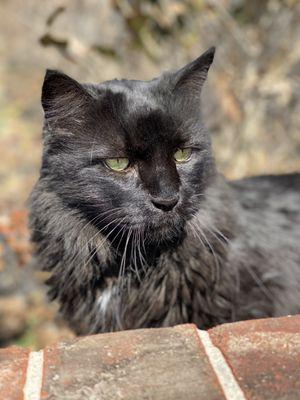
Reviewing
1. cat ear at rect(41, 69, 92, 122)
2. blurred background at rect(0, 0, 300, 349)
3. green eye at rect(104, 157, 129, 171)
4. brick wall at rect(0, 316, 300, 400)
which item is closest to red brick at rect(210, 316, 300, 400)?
brick wall at rect(0, 316, 300, 400)

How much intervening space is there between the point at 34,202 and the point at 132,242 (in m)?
0.48

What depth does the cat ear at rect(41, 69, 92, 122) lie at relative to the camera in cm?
206

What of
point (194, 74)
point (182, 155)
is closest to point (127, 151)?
point (182, 155)

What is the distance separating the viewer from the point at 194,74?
231 cm

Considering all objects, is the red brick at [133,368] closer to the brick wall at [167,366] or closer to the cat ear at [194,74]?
the brick wall at [167,366]

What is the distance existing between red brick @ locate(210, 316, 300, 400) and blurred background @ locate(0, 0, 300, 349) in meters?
2.08

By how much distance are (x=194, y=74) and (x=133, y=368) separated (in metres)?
1.34

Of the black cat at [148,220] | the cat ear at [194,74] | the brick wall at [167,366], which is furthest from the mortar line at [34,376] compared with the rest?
the cat ear at [194,74]

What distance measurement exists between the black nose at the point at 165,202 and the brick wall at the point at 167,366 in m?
0.50

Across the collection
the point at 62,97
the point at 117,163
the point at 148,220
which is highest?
the point at 62,97

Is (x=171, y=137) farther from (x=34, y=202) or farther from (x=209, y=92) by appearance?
(x=209, y=92)

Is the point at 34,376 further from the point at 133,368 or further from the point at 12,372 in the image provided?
the point at 133,368

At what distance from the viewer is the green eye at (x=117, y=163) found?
6.81 ft

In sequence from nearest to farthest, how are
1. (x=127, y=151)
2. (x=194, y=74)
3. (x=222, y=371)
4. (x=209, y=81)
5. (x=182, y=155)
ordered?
1. (x=222, y=371)
2. (x=127, y=151)
3. (x=182, y=155)
4. (x=194, y=74)
5. (x=209, y=81)
